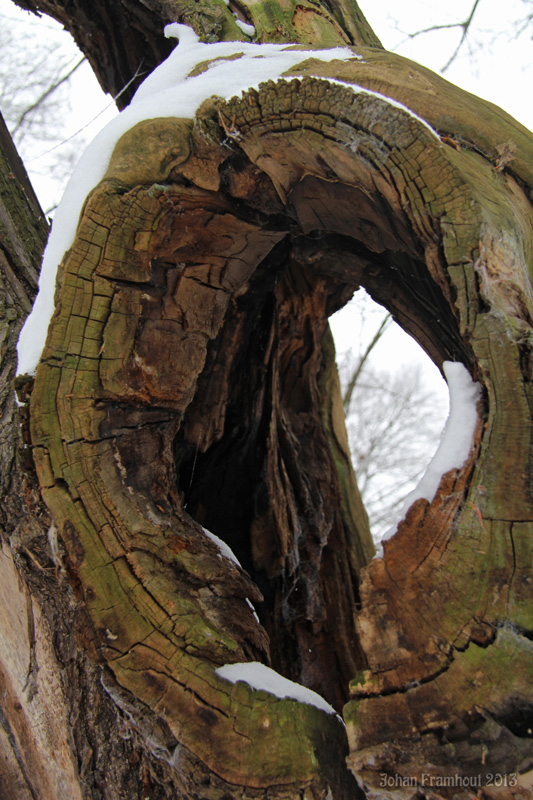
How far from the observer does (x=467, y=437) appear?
1110 mm

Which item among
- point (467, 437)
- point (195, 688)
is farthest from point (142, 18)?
point (195, 688)

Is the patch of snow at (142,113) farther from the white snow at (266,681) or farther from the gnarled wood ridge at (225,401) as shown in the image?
the white snow at (266,681)

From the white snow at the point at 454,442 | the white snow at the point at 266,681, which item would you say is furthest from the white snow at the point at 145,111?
the white snow at the point at 266,681

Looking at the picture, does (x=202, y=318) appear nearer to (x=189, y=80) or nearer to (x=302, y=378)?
(x=189, y=80)

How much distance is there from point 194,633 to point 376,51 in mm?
1732

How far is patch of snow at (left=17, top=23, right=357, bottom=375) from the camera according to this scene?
53.9 inches

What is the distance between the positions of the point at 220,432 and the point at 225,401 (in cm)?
12

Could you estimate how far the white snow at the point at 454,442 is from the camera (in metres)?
1.11

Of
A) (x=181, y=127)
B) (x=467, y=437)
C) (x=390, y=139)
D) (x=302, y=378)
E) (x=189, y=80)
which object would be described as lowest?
(x=467, y=437)

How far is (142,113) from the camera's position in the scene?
4.76ft

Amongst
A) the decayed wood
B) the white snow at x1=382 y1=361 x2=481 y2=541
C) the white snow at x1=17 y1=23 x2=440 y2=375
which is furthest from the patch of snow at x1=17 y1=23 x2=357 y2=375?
the white snow at x1=382 y1=361 x2=481 y2=541

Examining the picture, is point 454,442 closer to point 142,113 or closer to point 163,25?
point 142,113

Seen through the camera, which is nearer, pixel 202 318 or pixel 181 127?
pixel 181 127

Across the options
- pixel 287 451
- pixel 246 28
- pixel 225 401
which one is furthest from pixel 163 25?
pixel 287 451
